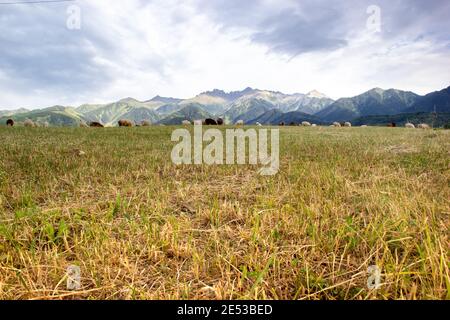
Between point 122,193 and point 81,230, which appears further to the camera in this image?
point 122,193

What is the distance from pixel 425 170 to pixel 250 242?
17.4ft

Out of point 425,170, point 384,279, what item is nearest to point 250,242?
point 384,279

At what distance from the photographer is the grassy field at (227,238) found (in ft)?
7.14

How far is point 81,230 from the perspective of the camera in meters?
3.19

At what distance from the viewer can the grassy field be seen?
218cm

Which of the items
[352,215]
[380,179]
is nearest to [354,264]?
[352,215]

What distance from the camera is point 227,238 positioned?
3117 millimetres

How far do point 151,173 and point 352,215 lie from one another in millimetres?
4421

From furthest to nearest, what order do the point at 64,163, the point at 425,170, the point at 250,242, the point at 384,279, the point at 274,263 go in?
the point at 64,163, the point at 425,170, the point at 250,242, the point at 274,263, the point at 384,279

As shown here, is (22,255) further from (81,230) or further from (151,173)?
(151,173)

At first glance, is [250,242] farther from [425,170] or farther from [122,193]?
[425,170]
